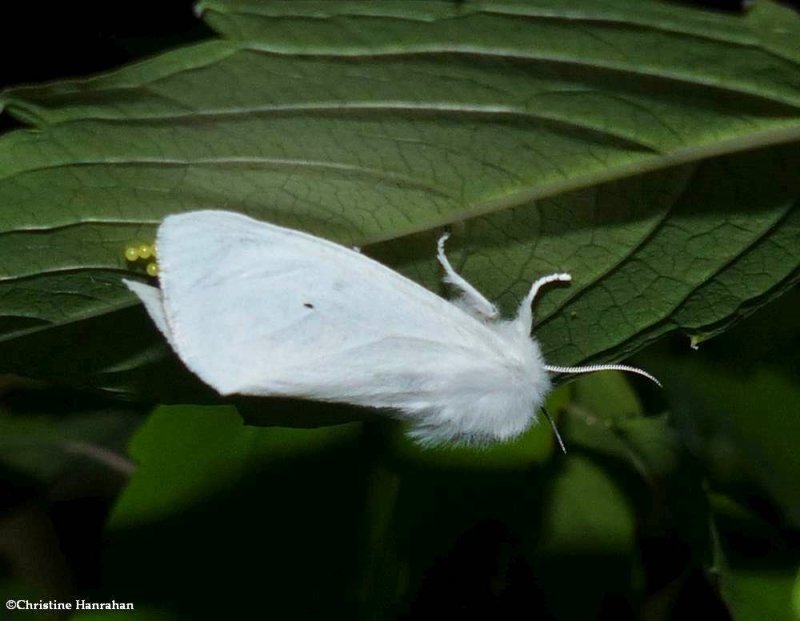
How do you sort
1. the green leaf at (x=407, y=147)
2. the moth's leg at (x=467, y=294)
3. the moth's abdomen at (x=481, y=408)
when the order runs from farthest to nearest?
the moth's abdomen at (x=481, y=408)
the moth's leg at (x=467, y=294)
the green leaf at (x=407, y=147)

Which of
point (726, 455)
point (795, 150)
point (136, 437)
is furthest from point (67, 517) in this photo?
point (795, 150)

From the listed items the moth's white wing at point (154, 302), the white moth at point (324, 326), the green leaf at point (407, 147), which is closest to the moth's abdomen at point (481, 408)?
the white moth at point (324, 326)

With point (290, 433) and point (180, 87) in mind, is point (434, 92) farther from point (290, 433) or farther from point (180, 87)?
point (290, 433)

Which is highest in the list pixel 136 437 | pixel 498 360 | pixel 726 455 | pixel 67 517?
pixel 498 360

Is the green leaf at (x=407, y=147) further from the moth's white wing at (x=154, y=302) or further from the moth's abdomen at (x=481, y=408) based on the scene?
the moth's abdomen at (x=481, y=408)

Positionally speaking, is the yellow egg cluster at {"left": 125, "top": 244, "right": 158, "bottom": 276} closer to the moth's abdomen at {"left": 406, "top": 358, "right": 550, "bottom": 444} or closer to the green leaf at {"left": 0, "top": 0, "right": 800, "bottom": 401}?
the green leaf at {"left": 0, "top": 0, "right": 800, "bottom": 401}

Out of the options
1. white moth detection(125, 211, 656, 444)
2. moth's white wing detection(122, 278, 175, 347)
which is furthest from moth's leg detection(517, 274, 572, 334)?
moth's white wing detection(122, 278, 175, 347)

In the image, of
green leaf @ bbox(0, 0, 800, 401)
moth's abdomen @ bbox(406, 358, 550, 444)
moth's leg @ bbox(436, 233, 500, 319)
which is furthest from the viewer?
moth's abdomen @ bbox(406, 358, 550, 444)
